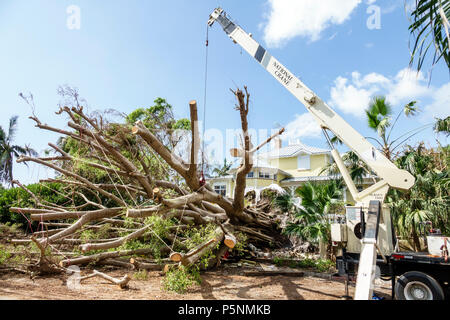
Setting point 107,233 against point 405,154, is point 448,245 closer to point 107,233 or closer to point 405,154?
point 405,154

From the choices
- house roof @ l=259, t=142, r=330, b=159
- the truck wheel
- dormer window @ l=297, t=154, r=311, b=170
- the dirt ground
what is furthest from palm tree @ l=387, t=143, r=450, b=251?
dormer window @ l=297, t=154, r=311, b=170

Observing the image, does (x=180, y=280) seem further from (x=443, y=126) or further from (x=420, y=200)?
(x=443, y=126)

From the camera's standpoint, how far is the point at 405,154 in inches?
363

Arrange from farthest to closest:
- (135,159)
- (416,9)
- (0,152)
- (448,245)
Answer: (0,152), (135,159), (448,245), (416,9)

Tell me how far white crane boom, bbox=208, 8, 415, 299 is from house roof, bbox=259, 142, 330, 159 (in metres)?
16.7

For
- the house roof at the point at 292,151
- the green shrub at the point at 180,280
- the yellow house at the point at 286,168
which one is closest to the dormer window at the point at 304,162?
the yellow house at the point at 286,168

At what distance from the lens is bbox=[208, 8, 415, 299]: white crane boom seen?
410 centimetres

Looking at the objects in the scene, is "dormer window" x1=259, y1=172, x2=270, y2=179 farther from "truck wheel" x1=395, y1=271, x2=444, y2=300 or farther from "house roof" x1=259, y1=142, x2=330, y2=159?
"truck wheel" x1=395, y1=271, x2=444, y2=300

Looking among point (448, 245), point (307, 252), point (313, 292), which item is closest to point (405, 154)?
point (307, 252)

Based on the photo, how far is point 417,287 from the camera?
4527mm

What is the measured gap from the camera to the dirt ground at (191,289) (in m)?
4.88

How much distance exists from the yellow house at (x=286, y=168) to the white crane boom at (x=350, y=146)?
1470 cm

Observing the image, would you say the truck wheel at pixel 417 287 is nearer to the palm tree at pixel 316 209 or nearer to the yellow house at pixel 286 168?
the palm tree at pixel 316 209
